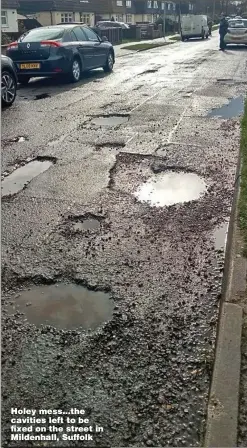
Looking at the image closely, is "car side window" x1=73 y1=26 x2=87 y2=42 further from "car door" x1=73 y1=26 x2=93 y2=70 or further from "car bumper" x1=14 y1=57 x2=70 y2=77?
"car bumper" x1=14 y1=57 x2=70 y2=77

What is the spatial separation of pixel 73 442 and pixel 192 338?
3.76 feet

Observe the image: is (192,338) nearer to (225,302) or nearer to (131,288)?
(225,302)

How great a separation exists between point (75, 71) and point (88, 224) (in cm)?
1074

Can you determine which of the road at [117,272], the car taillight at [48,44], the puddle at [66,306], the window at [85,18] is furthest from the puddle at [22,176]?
the window at [85,18]

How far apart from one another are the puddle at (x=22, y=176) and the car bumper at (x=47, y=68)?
24.7ft

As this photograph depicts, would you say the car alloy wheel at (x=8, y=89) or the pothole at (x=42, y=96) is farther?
the pothole at (x=42, y=96)

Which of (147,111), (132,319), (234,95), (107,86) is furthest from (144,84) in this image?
(132,319)

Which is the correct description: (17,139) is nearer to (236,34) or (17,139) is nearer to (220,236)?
(220,236)

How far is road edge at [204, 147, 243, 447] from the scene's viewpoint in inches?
99.0

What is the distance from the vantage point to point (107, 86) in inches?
553

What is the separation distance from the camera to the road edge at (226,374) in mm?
2516

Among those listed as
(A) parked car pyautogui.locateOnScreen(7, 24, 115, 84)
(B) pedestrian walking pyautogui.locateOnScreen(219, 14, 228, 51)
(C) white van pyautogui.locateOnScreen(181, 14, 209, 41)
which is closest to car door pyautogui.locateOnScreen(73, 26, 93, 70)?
(A) parked car pyautogui.locateOnScreen(7, 24, 115, 84)

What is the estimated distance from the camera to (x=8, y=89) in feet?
35.0

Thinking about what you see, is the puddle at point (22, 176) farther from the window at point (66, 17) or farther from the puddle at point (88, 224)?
the window at point (66, 17)
